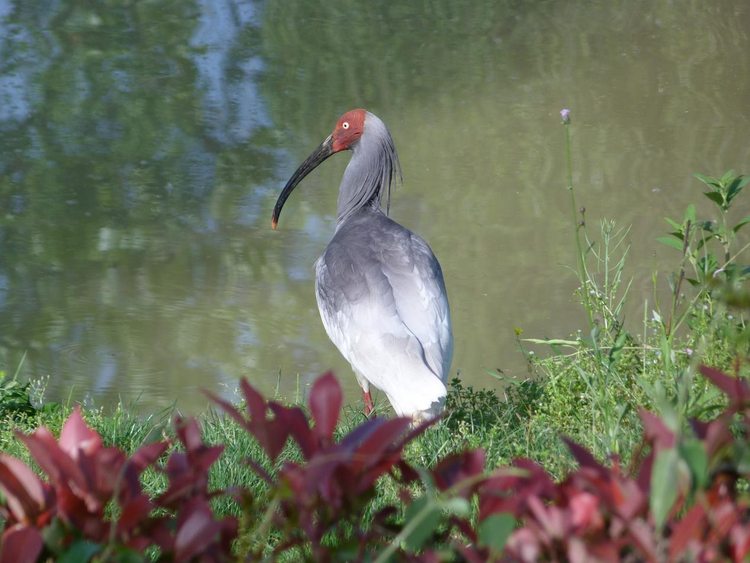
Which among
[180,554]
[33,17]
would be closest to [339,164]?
[33,17]

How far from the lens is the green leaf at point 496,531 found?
2.70 ft

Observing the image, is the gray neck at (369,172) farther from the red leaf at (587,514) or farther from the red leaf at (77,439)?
the red leaf at (587,514)

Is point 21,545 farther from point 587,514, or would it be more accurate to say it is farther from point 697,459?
point 697,459

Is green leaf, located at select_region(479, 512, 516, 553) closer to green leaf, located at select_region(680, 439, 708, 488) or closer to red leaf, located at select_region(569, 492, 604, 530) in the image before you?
red leaf, located at select_region(569, 492, 604, 530)

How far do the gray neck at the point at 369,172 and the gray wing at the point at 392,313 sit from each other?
23.0 inches

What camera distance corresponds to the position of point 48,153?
6293mm

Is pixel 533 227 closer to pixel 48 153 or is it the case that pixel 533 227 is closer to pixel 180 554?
pixel 48 153

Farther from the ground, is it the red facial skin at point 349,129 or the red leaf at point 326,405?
the red leaf at point 326,405

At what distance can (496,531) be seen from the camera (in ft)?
2.72

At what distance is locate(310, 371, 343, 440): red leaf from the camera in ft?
3.16

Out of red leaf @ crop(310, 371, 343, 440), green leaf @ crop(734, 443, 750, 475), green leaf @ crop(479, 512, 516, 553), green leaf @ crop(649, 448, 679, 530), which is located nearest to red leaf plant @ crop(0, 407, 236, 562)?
red leaf @ crop(310, 371, 343, 440)

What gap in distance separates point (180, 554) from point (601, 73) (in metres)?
7.39

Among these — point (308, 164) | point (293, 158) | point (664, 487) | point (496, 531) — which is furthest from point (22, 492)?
point (293, 158)

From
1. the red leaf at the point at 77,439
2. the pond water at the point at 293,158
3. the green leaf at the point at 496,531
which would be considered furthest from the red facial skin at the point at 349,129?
the green leaf at the point at 496,531
